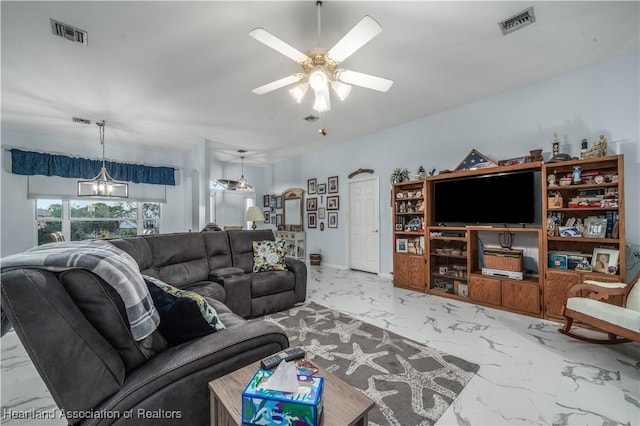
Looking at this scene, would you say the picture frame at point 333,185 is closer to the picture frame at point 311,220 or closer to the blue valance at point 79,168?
the picture frame at point 311,220

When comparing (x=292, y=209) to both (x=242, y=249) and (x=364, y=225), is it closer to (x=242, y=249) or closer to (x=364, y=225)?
(x=364, y=225)

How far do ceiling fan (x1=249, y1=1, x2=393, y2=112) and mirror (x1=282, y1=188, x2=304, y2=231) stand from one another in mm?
4516

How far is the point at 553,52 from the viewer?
8.57ft

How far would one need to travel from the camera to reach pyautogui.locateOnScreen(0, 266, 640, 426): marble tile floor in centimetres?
155

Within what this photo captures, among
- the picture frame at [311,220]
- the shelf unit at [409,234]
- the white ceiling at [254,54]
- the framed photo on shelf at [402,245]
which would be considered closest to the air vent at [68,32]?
the white ceiling at [254,54]

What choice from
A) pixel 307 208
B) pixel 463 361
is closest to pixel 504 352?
pixel 463 361

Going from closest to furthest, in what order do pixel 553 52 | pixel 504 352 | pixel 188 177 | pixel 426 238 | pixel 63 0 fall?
pixel 63 0
pixel 504 352
pixel 553 52
pixel 426 238
pixel 188 177

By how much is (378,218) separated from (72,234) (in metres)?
5.95

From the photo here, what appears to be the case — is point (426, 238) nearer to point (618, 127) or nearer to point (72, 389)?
point (618, 127)

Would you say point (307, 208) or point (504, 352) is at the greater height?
point (307, 208)

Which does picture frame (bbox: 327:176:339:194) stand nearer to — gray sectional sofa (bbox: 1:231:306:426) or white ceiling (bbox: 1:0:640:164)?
white ceiling (bbox: 1:0:640:164)

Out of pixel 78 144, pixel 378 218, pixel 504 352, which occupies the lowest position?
pixel 504 352

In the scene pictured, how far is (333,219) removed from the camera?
593cm

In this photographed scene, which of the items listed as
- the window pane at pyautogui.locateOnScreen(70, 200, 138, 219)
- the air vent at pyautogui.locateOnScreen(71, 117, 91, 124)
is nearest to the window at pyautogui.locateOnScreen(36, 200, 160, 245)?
the window pane at pyautogui.locateOnScreen(70, 200, 138, 219)
